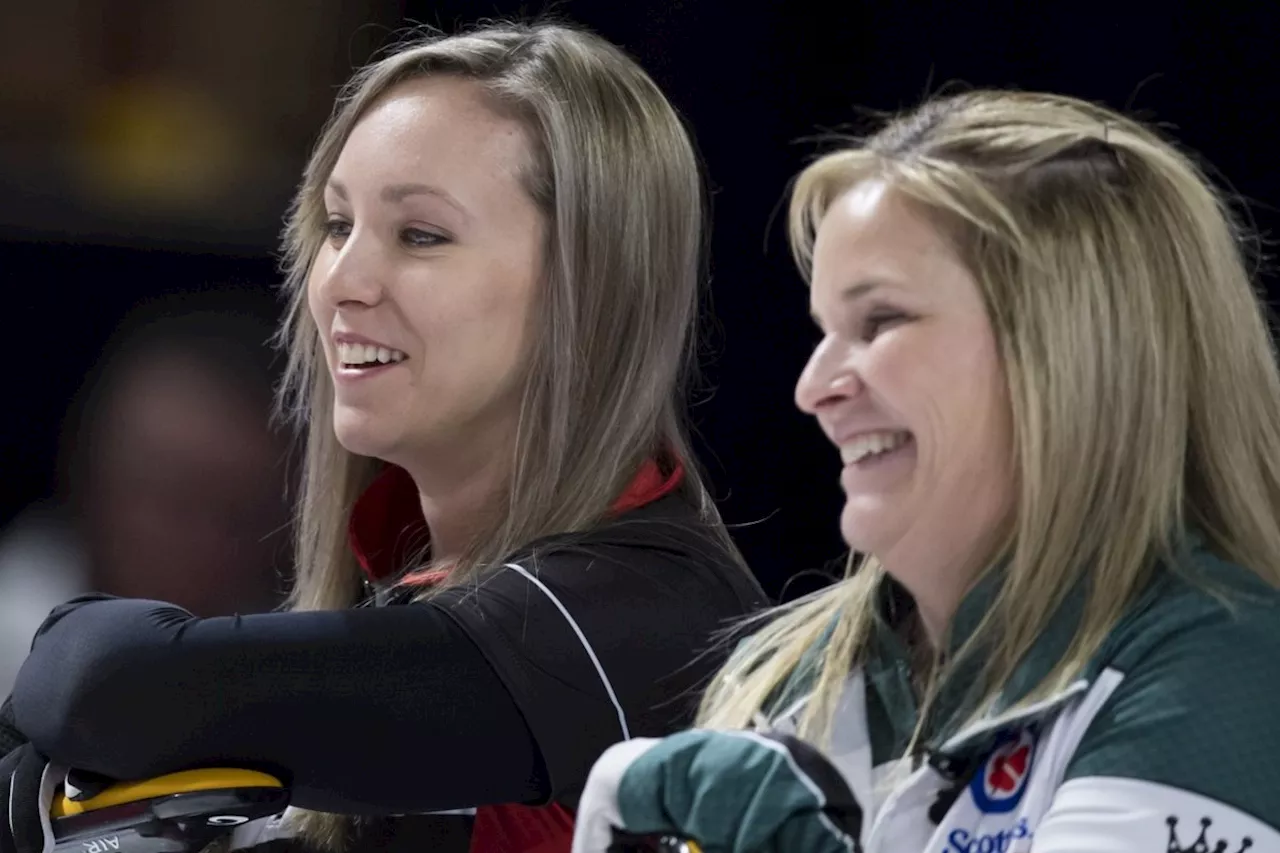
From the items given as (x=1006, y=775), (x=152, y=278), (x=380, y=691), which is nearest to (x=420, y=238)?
(x=380, y=691)

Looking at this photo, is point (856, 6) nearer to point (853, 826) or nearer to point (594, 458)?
point (594, 458)

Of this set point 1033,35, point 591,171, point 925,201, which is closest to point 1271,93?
point 1033,35

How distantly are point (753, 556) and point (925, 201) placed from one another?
1136 mm

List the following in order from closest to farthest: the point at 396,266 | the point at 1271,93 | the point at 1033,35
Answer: the point at 396,266
the point at 1271,93
the point at 1033,35

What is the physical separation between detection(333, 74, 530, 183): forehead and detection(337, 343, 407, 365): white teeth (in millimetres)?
116

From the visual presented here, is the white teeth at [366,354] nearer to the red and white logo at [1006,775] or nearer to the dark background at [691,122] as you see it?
the dark background at [691,122]

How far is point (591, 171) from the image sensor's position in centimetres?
124

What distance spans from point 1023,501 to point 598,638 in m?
0.32

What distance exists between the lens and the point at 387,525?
4.48ft

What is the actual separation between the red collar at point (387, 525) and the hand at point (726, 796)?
51 centimetres

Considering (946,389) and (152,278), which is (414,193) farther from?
(152,278)

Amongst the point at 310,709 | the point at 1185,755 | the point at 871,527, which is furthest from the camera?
the point at 310,709

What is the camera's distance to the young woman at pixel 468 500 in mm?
1028

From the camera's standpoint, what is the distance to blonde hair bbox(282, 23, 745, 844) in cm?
121
